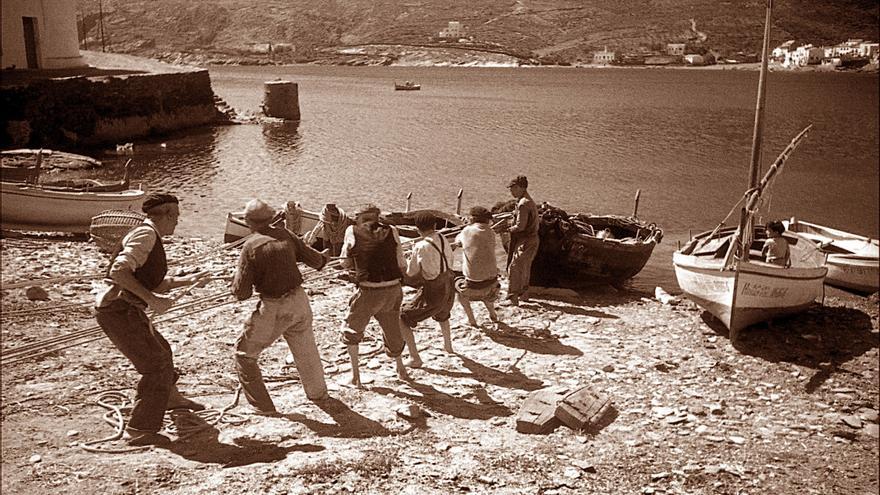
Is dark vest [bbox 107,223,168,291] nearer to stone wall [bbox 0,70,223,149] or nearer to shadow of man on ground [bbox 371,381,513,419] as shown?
shadow of man on ground [bbox 371,381,513,419]

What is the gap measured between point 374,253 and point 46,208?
11.5 metres

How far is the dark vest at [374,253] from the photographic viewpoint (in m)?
7.49

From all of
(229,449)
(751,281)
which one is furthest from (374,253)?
(751,281)

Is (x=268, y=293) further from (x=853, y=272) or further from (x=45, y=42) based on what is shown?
(x=45, y=42)

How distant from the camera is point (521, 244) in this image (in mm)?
12039

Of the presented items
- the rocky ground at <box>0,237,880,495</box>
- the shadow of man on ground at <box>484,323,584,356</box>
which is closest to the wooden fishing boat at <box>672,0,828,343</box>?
the rocky ground at <box>0,237,880,495</box>

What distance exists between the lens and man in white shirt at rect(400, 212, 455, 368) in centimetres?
825

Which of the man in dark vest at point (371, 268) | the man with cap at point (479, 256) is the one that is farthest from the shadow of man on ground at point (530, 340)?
the man in dark vest at point (371, 268)

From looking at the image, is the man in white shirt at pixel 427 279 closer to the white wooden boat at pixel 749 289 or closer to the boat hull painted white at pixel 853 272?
the white wooden boat at pixel 749 289

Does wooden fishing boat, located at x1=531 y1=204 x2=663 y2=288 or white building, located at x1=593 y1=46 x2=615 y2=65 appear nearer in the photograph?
wooden fishing boat, located at x1=531 y1=204 x2=663 y2=288

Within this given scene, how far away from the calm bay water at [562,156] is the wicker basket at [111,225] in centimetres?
599

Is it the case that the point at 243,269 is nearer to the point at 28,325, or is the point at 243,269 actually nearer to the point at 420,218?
the point at 420,218

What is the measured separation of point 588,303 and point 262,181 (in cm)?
2420

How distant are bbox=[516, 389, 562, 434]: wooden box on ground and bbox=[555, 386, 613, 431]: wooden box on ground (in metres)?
0.09
